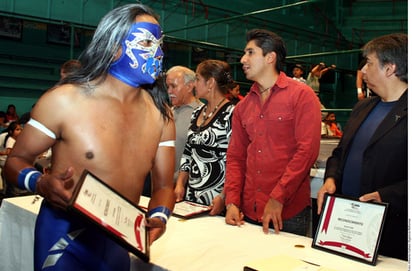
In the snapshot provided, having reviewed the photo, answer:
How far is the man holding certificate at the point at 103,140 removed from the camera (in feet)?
4.17

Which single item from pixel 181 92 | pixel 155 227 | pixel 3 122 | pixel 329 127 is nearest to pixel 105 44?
pixel 155 227

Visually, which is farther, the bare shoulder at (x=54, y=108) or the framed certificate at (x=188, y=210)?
the framed certificate at (x=188, y=210)

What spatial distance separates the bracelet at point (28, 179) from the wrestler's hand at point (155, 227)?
1.11 ft

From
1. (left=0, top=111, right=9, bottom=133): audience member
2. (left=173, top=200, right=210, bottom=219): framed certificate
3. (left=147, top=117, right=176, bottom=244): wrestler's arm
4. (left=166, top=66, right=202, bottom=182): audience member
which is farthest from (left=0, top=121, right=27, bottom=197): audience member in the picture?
(left=147, top=117, right=176, bottom=244): wrestler's arm

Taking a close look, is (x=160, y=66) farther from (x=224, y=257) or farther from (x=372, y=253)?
(x=372, y=253)

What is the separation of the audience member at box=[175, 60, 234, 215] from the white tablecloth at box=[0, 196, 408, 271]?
1.31ft

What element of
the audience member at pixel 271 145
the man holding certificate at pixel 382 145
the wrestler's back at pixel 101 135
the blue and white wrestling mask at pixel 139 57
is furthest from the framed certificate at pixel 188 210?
the blue and white wrestling mask at pixel 139 57

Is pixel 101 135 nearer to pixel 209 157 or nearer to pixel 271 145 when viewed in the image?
pixel 271 145

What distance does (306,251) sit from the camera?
65.4 inches

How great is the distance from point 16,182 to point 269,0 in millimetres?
10985

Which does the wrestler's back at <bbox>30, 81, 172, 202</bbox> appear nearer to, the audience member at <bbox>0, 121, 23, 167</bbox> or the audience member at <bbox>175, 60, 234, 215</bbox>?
the audience member at <bbox>175, 60, 234, 215</bbox>

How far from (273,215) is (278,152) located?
335 millimetres

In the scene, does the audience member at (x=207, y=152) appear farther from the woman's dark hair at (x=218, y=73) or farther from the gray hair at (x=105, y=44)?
the gray hair at (x=105, y=44)

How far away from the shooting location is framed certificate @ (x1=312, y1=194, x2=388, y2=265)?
5.04 ft
